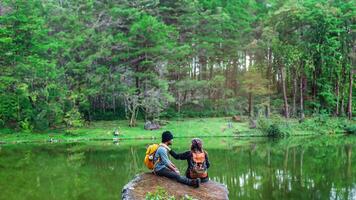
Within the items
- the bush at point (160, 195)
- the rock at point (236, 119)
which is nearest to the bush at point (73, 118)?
the rock at point (236, 119)

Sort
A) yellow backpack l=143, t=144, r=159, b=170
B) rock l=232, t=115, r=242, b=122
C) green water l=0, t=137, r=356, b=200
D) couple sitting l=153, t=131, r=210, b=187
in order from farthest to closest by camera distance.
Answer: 1. rock l=232, t=115, r=242, b=122
2. green water l=0, t=137, r=356, b=200
3. yellow backpack l=143, t=144, r=159, b=170
4. couple sitting l=153, t=131, r=210, b=187

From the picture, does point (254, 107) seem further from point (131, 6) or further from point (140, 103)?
point (131, 6)

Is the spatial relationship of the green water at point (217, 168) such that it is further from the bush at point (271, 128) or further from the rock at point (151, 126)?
the rock at point (151, 126)

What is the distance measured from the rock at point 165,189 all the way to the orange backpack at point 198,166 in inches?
10.2

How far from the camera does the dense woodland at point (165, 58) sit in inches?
1351

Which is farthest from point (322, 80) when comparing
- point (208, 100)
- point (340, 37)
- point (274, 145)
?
point (274, 145)

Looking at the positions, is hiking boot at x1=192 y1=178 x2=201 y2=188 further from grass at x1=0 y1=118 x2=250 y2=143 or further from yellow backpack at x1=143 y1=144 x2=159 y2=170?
grass at x1=0 y1=118 x2=250 y2=143

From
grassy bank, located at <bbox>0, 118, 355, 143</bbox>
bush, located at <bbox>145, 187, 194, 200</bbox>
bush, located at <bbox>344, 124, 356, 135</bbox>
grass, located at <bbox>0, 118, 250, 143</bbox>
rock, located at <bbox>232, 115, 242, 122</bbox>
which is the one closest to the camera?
bush, located at <bbox>145, 187, 194, 200</bbox>

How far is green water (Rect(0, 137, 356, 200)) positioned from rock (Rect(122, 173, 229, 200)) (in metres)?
4.87

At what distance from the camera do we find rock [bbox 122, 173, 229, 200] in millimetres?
8370

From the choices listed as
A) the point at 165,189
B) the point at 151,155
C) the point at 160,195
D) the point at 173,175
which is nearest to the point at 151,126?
the point at 151,155

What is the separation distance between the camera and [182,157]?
31.2 feet

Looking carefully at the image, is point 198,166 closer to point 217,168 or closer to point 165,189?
point 165,189

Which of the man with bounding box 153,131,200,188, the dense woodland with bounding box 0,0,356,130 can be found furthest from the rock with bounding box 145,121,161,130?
the man with bounding box 153,131,200,188
